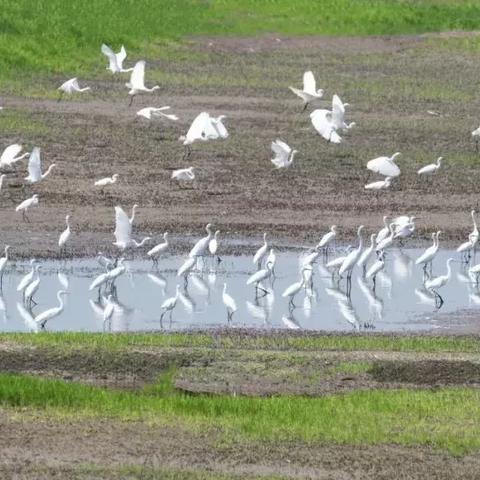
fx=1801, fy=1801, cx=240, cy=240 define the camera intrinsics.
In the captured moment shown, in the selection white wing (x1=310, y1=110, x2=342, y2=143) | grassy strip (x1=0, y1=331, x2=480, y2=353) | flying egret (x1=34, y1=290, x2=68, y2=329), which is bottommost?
grassy strip (x1=0, y1=331, x2=480, y2=353)

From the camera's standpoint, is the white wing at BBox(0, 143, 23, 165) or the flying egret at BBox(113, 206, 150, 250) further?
the white wing at BBox(0, 143, 23, 165)

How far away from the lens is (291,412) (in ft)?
40.5

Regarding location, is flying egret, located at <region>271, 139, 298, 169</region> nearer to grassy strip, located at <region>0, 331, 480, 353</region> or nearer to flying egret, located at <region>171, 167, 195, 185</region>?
flying egret, located at <region>171, 167, 195, 185</region>

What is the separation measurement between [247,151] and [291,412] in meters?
16.9

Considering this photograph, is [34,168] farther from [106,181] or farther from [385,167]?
[385,167]

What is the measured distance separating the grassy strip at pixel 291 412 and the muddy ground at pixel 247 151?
8.19 m

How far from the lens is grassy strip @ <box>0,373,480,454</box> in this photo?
457 inches

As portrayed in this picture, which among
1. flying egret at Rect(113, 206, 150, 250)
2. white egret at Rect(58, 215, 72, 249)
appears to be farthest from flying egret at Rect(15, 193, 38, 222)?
flying egret at Rect(113, 206, 150, 250)

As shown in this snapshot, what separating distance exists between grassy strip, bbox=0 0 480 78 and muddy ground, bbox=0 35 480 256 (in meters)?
1.34

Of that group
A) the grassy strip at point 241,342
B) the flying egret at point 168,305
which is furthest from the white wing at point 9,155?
the grassy strip at point 241,342

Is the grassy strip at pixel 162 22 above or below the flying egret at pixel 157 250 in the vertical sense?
above

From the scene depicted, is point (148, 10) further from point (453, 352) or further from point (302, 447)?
point (302, 447)

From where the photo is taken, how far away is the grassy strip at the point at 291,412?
11602 mm

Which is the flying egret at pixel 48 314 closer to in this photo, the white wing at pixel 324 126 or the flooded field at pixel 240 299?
the flooded field at pixel 240 299
